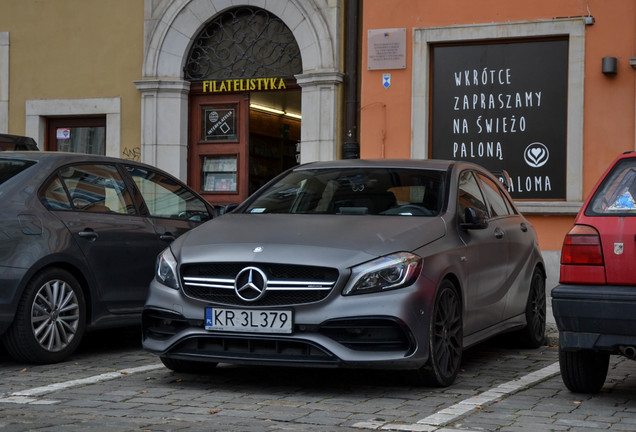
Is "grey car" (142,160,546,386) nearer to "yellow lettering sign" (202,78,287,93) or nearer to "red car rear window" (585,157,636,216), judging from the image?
"red car rear window" (585,157,636,216)

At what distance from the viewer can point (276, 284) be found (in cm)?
621

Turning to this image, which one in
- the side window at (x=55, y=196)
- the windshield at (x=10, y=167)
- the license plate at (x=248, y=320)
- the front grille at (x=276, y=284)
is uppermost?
the windshield at (x=10, y=167)

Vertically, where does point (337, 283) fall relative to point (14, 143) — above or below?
below

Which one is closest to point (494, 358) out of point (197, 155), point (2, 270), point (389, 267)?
point (389, 267)

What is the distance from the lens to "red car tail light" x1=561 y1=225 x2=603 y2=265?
585 centimetres

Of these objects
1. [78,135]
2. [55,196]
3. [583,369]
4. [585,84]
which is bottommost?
[583,369]

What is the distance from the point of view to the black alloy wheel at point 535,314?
Answer: 28.4 feet

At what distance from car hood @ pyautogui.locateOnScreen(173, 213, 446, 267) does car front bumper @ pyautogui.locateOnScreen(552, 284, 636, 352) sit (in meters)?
0.99

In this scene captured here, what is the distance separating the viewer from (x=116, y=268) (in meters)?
8.15

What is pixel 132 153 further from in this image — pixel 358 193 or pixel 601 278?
pixel 601 278

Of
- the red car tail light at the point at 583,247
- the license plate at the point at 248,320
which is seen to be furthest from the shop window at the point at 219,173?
the red car tail light at the point at 583,247

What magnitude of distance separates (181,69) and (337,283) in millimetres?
10757

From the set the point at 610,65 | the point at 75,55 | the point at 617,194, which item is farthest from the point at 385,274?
the point at 75,55

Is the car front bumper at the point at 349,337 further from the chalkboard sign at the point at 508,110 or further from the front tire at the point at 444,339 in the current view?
the chalkboard sign at the point at 508,110
